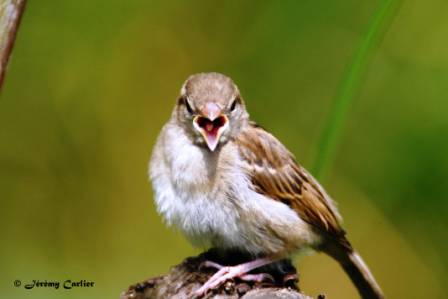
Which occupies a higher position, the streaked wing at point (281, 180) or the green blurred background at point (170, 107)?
the green blurred background at point (170, 107)

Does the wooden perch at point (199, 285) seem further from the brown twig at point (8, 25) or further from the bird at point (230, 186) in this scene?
the brown twig at point (8, 25)

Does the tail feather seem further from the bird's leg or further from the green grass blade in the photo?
the green grass blade

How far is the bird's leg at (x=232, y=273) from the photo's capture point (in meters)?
3.27

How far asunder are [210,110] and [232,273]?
684 mm

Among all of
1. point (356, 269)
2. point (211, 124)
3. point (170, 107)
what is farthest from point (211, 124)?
point (170, 107)

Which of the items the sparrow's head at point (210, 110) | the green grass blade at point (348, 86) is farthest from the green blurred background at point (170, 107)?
the green grass blade at point (348, 86)

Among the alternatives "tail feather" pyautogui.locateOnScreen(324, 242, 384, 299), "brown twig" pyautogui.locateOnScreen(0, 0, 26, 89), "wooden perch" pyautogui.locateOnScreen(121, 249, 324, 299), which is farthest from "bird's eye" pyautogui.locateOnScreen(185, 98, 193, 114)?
"brown twig" pyautogui.locateOnScreen(0, 0, 26, 89)

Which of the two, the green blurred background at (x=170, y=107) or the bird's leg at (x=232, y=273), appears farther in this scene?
the green blurred background at (x=170, y=107)

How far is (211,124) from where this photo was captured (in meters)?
3.75

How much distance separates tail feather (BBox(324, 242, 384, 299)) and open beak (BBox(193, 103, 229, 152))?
0.90m

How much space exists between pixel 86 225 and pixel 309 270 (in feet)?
4.75

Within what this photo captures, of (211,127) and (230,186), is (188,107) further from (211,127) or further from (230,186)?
(230,186)

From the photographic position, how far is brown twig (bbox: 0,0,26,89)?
7.39ft

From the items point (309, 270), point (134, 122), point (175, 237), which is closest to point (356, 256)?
point (309, 270)
